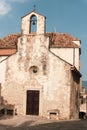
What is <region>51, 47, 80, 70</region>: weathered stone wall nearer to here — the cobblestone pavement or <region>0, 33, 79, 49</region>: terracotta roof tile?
<region>0, 33, 79, 49</region>: terracotta roof tile

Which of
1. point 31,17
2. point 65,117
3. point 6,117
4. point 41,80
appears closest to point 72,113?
point 65,117

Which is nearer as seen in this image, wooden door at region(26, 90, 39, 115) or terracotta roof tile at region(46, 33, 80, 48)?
wooden door at region(26, 90, 39, 115)

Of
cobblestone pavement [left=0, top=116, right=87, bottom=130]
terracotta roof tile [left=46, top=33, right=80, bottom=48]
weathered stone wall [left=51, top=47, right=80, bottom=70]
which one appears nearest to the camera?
cobblestone pavement [left=0, top=116, right=87, bottom=130]

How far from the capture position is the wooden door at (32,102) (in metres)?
26.5

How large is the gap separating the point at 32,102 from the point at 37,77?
2.12m

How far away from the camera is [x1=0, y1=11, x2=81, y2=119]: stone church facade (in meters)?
26.1

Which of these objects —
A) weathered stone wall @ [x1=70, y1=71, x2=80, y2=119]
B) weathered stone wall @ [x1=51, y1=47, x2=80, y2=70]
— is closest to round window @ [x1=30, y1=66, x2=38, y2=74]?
weathered stone wall @ [x1=70, y1=71, x2=80, y2=119]

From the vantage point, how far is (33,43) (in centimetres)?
2711

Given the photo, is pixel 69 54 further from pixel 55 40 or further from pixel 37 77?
pixel 37 77

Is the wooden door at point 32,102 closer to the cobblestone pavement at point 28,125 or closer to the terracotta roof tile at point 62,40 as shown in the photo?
the cobblestone pavement at point 28,125

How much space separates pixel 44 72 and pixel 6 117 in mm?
4910

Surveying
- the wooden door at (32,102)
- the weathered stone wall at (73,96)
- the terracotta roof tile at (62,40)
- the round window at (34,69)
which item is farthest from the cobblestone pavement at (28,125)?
the terracotta roof tile at (62,40)

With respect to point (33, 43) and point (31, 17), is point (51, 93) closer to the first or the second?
point (33, 43)

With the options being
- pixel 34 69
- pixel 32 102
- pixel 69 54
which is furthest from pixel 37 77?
pixel 69 54
